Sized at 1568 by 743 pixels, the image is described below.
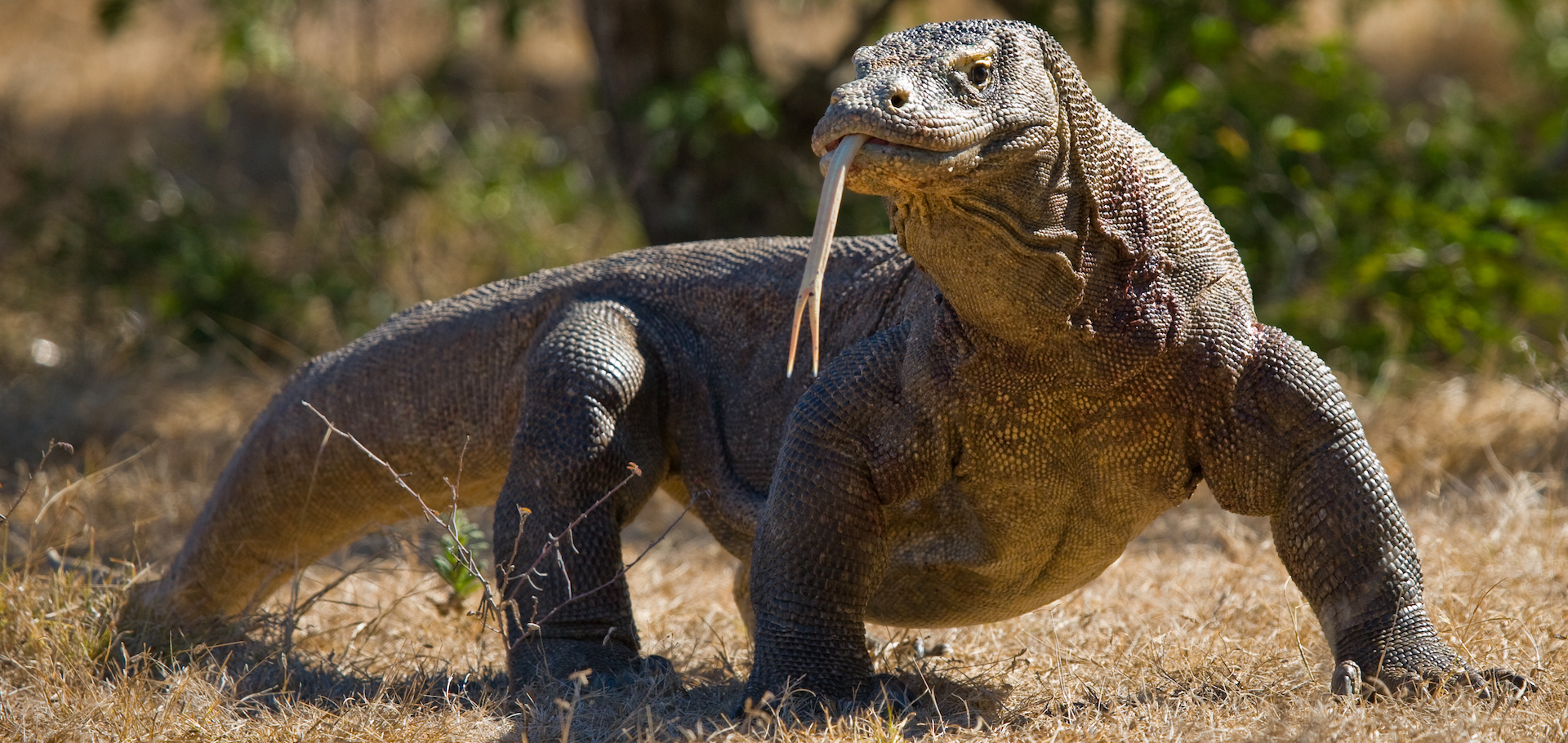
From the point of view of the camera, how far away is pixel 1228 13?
7082 millimetres

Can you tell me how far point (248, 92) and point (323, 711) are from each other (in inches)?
417

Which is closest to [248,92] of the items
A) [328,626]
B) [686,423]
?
[328,626]

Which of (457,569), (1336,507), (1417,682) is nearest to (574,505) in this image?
(457,569)

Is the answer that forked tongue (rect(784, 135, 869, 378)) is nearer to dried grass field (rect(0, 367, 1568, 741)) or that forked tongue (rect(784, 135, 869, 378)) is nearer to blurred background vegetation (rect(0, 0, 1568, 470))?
dried grass field (rect(0, 367, 1568, 741))

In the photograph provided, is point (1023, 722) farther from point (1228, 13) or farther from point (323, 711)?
point (1228, 13)

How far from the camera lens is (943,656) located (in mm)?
3754

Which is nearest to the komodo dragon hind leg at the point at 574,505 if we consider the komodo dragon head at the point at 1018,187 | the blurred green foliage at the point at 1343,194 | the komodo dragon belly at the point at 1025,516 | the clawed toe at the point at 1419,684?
the komodo dragon belly at the point at 1025,516

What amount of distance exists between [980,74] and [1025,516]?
2.98ft

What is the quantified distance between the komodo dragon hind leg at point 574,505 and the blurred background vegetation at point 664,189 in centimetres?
242

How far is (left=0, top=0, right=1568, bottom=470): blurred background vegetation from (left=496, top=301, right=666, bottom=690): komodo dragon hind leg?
2.42 meters

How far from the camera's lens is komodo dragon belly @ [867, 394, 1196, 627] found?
2850mm

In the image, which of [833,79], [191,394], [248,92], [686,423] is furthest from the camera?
[248,92]

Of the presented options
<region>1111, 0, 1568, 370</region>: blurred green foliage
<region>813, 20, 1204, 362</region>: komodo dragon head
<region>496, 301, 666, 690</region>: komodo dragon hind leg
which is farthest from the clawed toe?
<region>1111, 0, 1568, 370</region>: blurred green foliage

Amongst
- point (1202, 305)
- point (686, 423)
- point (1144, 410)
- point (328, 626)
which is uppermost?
point (1202, 305)
